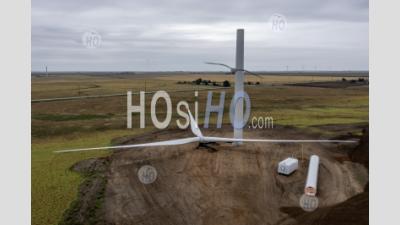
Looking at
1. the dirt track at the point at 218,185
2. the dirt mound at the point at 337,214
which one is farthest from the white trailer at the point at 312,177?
the dirt mound at the point at 337,214

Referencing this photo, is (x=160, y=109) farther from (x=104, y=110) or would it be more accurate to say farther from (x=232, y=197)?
(x=232, y=197)

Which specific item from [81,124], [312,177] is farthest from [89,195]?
[81,124]

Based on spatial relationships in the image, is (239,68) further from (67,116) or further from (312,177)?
(67,116)

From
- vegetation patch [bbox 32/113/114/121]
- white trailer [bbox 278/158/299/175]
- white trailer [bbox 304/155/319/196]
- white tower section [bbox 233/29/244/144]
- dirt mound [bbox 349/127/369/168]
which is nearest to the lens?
white trailer [bbox 304/155/319/196]

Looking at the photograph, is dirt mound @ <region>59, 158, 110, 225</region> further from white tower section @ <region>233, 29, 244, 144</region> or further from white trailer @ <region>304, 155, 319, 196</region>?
white trailer @ <region>304, 155, 319, 196</region>

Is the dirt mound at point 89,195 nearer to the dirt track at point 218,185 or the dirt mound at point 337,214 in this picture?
the dirt track at point 218,185

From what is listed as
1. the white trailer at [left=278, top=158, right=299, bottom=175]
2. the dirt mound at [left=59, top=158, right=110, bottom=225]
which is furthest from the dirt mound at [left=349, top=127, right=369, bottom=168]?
the dirt mound at [left=59, top=158, right=110, bottom=225]
